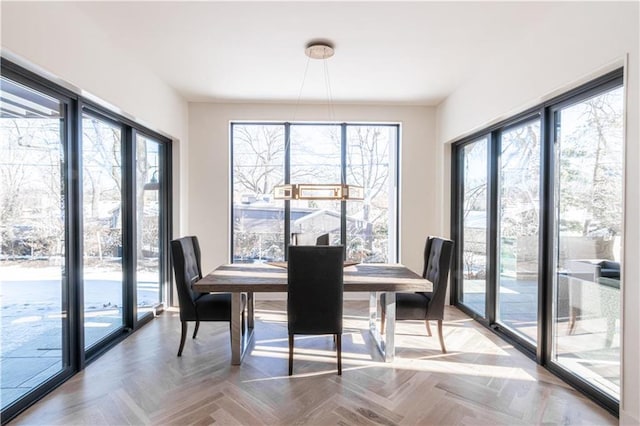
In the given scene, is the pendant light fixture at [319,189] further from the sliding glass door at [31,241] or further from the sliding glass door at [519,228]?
the sliding glass door at [31,241]

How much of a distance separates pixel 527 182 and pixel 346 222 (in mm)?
2489

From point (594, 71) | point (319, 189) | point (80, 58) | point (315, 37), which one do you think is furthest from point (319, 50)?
point (594, 71)

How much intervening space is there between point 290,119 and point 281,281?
2.78m

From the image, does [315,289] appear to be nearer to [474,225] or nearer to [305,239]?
[305,239]

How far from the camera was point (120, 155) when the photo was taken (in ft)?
12.4

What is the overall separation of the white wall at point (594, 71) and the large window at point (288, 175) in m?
2.14

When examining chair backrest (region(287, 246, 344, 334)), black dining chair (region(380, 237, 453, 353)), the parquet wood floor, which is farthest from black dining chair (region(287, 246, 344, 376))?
black dining chair (region(380, 237, 453, 353))

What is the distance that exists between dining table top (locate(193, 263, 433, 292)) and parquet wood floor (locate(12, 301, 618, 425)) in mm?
671

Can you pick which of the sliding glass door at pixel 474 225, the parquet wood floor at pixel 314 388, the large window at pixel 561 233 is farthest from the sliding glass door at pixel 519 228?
the parquet wood floor at pixel 314 388

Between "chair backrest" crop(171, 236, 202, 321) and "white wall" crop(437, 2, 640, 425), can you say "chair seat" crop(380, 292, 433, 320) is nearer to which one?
"white wall" crop(437, 2, 640, 425)

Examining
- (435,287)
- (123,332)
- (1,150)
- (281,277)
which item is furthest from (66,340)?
(435,287)

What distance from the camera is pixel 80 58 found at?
2.72 m

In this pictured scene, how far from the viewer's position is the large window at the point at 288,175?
5242 mm

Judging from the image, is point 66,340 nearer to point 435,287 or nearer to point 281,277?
point 281,277
